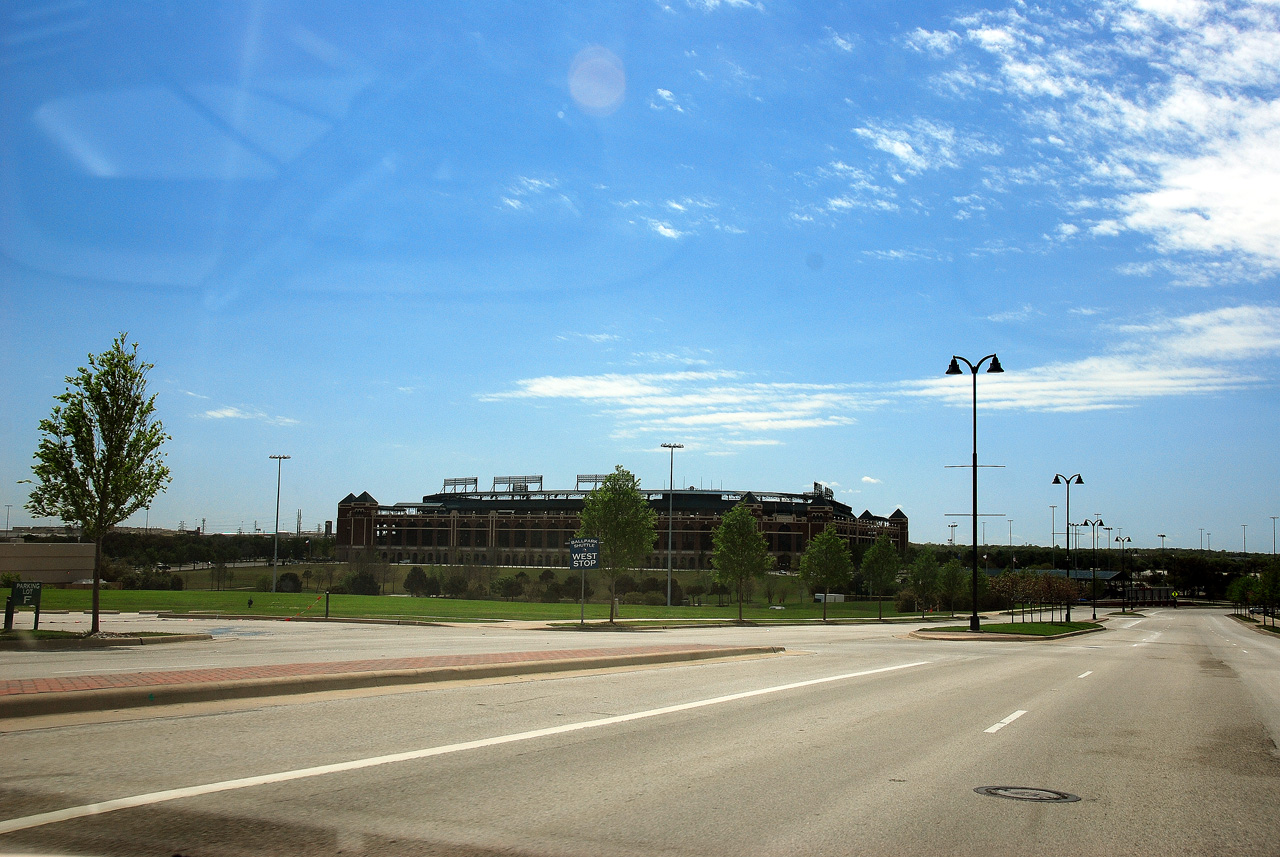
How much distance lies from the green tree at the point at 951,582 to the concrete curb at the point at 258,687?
264 ft

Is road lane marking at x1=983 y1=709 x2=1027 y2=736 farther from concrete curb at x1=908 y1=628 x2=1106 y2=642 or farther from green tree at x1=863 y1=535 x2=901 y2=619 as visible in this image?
green tree at x1=863 y1=535 x2=901 y2=619

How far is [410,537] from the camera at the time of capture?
15188 cm

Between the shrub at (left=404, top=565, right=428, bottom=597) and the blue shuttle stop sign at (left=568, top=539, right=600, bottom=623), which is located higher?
the blue shuttle stop sign at (left=568, top=539, right=600, bottom=623)

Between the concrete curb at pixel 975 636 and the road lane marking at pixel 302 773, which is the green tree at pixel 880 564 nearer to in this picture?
the concrete curb at pixel 975 636

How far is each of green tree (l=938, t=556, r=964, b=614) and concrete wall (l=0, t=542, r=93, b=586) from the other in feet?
252

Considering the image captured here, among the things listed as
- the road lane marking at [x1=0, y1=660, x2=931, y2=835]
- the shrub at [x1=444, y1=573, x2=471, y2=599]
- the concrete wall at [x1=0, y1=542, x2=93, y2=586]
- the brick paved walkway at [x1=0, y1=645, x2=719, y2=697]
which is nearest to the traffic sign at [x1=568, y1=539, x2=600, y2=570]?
the brick paved walkway at [x1=0, y1=645, x2=719, y2=697]

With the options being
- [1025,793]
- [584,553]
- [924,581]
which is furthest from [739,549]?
[1025,793]

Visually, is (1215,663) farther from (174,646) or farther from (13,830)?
(13,830)

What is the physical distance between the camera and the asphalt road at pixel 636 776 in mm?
6266

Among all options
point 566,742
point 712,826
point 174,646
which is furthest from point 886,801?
point 174,646

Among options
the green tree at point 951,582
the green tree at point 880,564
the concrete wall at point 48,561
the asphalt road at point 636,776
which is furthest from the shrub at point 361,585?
the asphalt road at point 636,776

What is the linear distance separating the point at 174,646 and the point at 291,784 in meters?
20.2

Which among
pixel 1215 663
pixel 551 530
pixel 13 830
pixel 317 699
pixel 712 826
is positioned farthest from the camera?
pixel 551 530

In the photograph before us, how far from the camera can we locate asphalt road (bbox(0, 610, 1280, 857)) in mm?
6266
